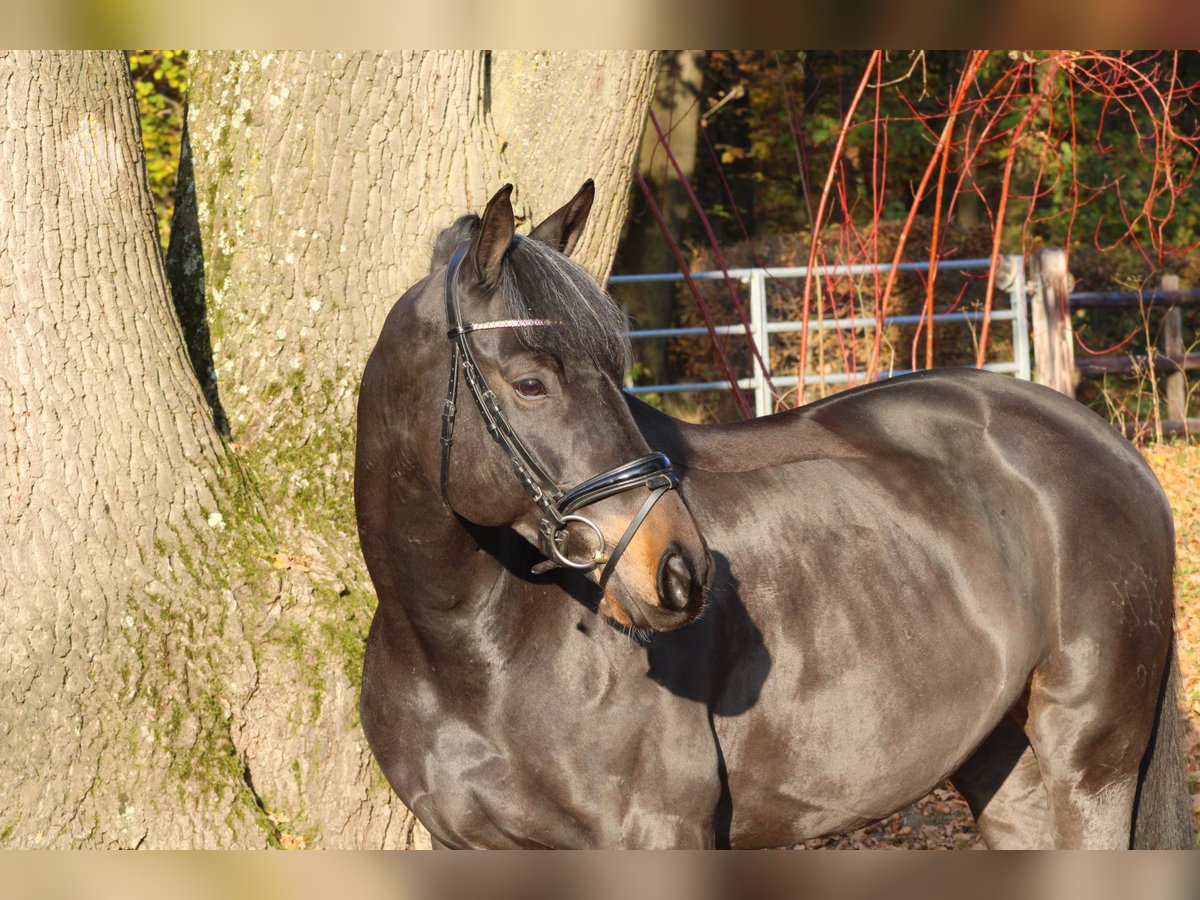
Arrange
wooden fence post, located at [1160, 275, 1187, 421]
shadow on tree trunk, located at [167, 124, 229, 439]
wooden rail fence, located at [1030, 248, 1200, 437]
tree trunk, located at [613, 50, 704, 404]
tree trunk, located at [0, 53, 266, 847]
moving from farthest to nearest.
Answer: tree trunk, located at [613, 50, 704, 404]
wooden fence post, located at [1160, 275, 1187, 421]
wooden rail fence, located at [1030, 248, 1200, 437]
shadow on tree trunk, located at [167, 124, 229, 439]
tree trunk, located at [0, 53, 266, 847]

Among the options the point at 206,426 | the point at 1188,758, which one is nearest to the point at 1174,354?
the point at 1188,758

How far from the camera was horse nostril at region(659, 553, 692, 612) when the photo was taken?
2176mm

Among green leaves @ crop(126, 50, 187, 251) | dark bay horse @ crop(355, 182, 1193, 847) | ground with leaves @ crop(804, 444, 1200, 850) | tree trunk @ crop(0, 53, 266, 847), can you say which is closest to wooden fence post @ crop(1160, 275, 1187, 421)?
ground with leaves @ crop(804, 444, 1200, 850)

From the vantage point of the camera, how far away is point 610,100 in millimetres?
4359

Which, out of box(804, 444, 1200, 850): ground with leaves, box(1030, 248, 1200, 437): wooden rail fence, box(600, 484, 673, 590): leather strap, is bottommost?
box(804, 444, 1200, 850): ground with leaves

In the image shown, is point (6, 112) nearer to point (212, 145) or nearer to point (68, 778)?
point (212, 145)

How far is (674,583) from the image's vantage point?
2182 mm

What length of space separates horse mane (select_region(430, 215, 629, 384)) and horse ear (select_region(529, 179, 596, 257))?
1.12ft

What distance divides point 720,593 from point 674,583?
68 cm

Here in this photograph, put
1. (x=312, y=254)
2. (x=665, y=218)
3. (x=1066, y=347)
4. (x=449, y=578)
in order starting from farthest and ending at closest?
1. (x=665, y=218)
2. (x=1066, y=347)
3. (x=312, y=254)
4. (x=449, y=578)

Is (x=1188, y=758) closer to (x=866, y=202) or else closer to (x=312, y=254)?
(x=312, y=254)

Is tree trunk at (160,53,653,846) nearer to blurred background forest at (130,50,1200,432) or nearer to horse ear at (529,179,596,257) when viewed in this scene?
horse ear at (529,179,596,257)

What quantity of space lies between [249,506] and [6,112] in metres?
1.33

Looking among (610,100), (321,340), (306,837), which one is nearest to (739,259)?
(610,100)
